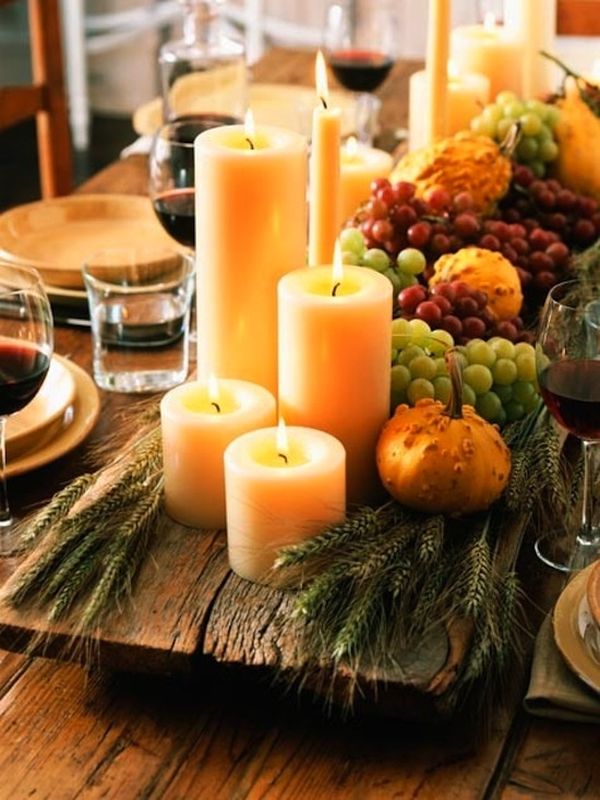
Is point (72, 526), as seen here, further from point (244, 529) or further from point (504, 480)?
point (504, 480)

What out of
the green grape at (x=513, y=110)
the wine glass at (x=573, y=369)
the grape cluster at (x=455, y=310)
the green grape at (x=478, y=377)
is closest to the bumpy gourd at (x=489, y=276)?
the grape cluster at (x=455, y=310)

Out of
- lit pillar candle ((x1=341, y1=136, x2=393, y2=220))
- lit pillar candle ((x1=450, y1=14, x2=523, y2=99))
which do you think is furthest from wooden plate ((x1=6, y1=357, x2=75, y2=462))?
lit pillar candle ((x1=450, y1=14, x2=523, y2=99))

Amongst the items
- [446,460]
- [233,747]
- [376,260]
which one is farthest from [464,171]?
[233,747]

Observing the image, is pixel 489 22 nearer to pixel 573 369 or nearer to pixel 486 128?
pixel 486 128

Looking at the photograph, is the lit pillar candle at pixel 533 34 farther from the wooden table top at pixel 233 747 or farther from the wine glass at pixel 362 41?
the wooden table top at pixel 233 747

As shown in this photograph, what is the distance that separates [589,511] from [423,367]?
0.18 m

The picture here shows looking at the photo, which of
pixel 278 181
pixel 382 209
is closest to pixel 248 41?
pixel 382 209

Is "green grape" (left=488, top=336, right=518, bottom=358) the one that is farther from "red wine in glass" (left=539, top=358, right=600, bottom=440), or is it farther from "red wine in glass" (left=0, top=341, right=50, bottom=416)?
"red wine in glass" (left=0, top=341, right=50, bottom=416)

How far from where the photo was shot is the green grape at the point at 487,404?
3.93 feet

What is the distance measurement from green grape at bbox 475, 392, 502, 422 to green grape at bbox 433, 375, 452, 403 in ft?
0.18

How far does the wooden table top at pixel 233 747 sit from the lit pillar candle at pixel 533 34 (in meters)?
1.24

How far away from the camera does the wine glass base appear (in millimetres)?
1082

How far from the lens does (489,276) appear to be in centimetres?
133

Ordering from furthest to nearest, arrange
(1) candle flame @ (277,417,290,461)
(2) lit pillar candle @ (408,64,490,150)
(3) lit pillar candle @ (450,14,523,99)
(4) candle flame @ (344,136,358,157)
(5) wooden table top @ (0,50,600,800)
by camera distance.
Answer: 1. (3) lit pillar candle @ (450,14,523,99)
2. (2) lit pillar candle @ (408,64,490,150)
3. (4) candle flame @ (344,136,358,157)
4. (1) candle flame @ (277,417,290,461)
5. (5) wooden table top @ (0,50,600,800)
